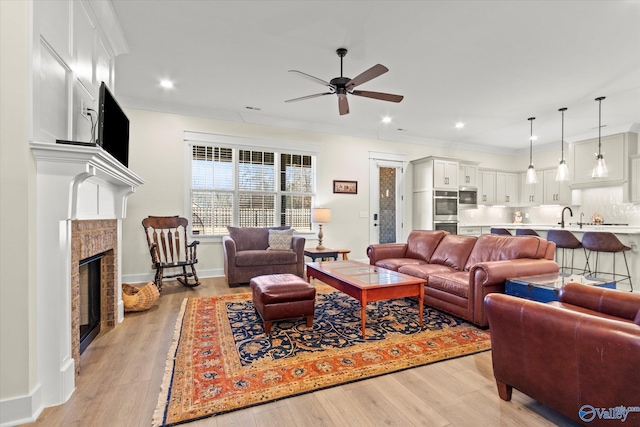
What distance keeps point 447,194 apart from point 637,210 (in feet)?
11.5

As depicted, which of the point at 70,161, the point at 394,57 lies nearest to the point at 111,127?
the point at 70,161

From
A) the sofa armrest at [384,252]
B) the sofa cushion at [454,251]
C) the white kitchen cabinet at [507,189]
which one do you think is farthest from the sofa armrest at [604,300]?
the white kitchen cabinet at [507,189]

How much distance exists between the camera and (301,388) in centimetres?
184

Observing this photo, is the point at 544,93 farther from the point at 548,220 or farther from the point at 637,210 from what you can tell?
the point at 548,220

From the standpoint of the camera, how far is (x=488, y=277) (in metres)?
2.73

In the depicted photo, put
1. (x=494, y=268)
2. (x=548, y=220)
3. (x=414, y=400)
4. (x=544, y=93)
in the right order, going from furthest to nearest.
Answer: (x=548, y=220) < (x=544, y=93) < (x=494, y=268) < (x=414, y=400)

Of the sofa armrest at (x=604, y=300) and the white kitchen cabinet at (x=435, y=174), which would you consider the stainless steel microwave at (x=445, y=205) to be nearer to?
the white kitchen cabinet at (x=435, y=174)

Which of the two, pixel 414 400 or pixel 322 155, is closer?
pixel 414 400

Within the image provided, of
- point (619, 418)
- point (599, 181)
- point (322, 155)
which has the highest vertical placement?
point (322, 155)

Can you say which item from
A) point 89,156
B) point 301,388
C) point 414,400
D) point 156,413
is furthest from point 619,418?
point 89,156

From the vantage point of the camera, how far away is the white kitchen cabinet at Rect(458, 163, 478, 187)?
7.11 m

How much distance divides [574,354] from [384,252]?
3131mm

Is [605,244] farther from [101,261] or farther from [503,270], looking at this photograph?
[101,261]

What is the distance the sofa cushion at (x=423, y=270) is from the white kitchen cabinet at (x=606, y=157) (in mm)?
4879
